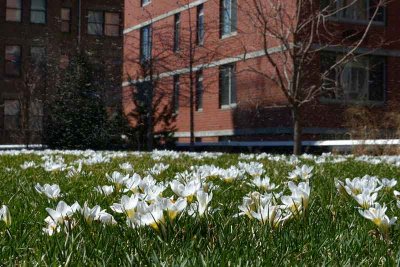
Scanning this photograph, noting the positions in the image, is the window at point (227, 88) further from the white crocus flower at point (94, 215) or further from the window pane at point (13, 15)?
the white crocus flower at point (94, 215)

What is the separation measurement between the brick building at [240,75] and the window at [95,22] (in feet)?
43.9

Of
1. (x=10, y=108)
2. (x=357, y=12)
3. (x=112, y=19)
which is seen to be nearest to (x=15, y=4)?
(x=112, y=19)

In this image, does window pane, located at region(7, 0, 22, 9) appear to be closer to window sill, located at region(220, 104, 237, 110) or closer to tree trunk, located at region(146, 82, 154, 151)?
tree trunk, located at region(146, 82, 154, 151)

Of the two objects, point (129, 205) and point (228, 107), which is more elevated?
point (228, 107)

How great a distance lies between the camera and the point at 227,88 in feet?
86.8

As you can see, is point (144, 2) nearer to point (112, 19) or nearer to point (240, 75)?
point (240, 75)

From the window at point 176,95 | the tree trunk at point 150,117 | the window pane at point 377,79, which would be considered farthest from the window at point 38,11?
the window pane at point 377,79

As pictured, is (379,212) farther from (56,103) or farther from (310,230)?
(56,103)

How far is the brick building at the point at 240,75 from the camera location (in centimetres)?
2256

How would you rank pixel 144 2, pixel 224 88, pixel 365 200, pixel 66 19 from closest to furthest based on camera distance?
pixel 365 200
pixel 224 88
pixel 144 2
pixel 66 19

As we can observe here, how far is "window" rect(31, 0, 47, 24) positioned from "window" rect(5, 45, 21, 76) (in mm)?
2477

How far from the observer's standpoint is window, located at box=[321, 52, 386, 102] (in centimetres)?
2258

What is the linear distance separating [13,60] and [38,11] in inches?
160

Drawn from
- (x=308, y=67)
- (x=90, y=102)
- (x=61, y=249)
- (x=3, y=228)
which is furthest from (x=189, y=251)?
(x=90, y=102)
